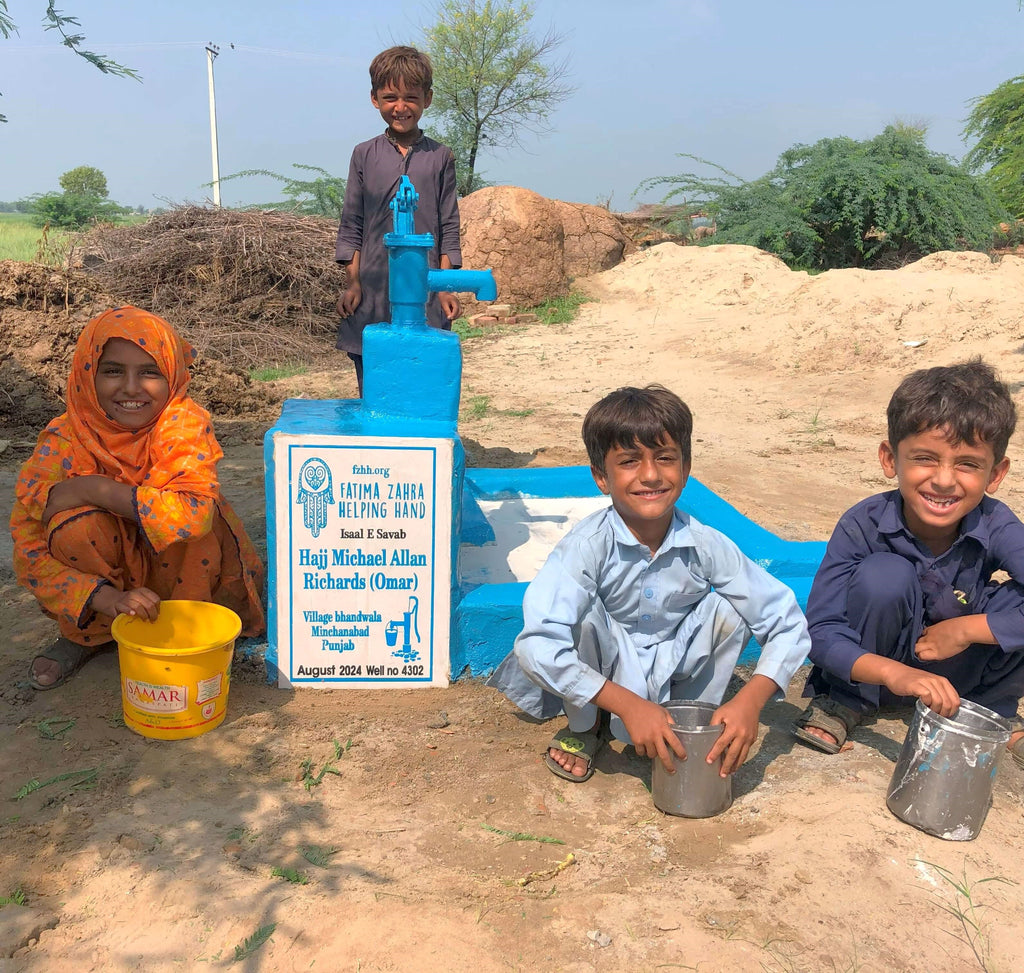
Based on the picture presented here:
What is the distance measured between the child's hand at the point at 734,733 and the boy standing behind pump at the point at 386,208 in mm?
2003

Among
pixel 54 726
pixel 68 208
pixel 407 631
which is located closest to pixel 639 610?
pixel 407 631

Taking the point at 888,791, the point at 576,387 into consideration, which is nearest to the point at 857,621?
the point at 888,791

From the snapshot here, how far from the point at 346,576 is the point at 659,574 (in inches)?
34.1

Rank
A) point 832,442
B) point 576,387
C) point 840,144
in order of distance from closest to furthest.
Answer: point 832,442
point 576,387
point 840,144

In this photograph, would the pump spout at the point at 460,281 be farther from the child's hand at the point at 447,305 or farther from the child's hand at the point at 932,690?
the child's hand at the point at 932,690

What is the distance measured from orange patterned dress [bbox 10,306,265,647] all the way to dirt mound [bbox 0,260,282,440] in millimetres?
3180

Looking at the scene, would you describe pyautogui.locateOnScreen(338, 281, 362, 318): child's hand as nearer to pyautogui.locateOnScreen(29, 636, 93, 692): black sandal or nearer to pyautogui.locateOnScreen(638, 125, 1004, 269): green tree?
pyautogui.locateOnScreen(29, 636, 93, 692): black sandal

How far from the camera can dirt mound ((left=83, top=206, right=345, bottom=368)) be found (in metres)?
8.74

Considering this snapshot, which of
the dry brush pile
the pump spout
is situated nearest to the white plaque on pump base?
the pump spout

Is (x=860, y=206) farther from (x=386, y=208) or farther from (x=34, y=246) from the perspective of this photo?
Result: (x=34, y=246)

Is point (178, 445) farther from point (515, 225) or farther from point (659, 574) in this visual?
point (515, 225)

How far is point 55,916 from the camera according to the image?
1646 millimetres

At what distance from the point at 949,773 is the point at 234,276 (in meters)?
8.38

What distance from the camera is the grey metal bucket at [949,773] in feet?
6.22
